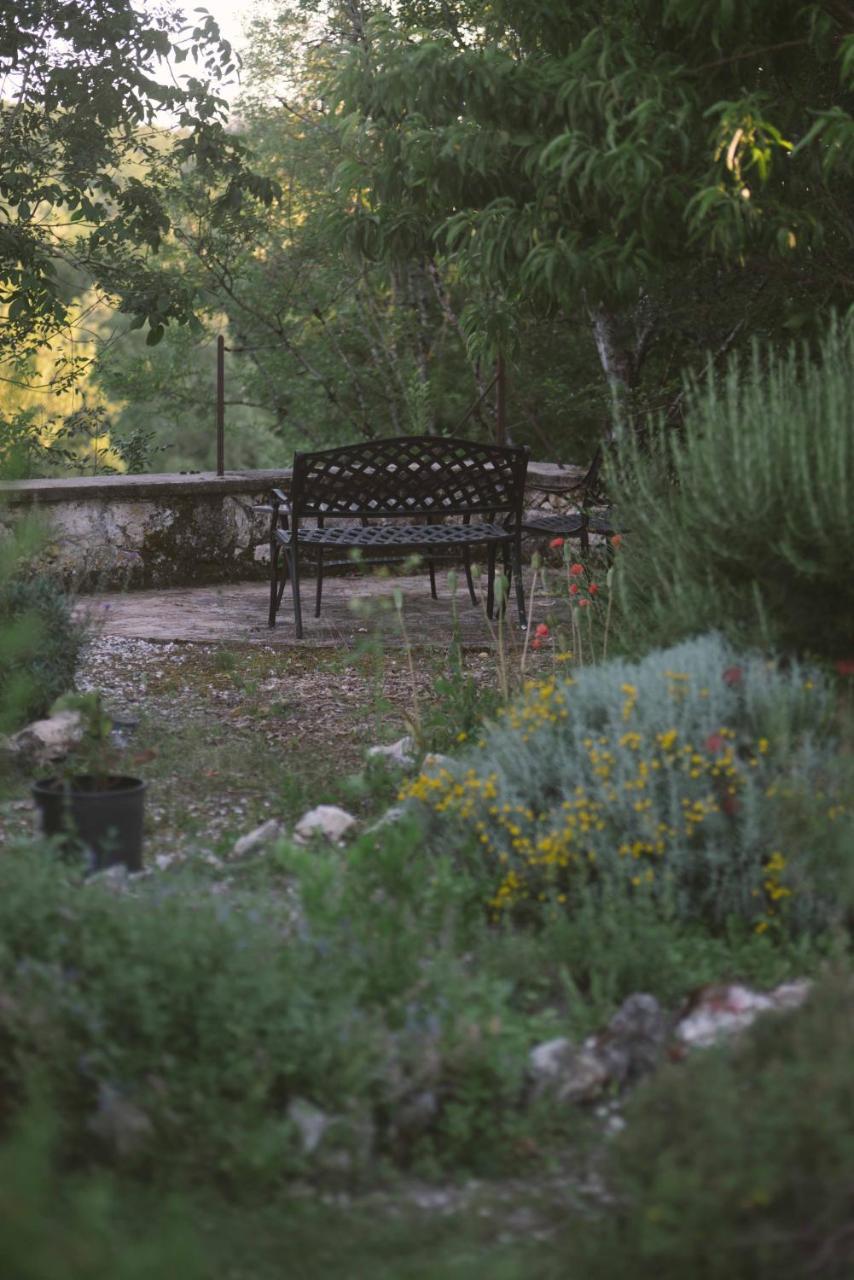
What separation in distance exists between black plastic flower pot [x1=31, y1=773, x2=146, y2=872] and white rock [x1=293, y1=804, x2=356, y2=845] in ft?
1.50

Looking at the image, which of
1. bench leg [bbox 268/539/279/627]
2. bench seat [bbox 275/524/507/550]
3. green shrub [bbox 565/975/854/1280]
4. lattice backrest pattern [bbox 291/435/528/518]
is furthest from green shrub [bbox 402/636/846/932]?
bench leg [bbox 268/539/279/627]

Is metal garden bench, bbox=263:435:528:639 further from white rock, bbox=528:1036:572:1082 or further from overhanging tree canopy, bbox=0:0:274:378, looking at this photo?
white rock, bbox=528:1036:572:1082

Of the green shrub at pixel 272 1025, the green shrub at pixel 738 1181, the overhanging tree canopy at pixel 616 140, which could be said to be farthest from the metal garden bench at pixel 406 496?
the green shrub at pixel 738 1181

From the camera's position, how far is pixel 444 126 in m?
5.68

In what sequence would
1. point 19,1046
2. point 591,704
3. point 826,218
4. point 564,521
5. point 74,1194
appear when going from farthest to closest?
point 564,521 → point 826,218 → point 591,704 → point 19,1046 → point 74,1194

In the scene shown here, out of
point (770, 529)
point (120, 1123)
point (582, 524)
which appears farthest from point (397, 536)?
point (120, 1123)

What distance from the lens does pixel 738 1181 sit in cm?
210

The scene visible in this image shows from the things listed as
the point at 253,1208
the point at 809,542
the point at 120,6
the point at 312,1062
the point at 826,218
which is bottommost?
the point at 253,1208

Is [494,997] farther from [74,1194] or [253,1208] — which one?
[74,1194]

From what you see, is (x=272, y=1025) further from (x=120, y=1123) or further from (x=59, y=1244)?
(x=59, y=1244)

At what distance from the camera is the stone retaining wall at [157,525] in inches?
330

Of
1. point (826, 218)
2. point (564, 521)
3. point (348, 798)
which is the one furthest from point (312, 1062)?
point (564, 521)

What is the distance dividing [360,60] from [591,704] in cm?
298

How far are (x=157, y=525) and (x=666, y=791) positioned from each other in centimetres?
574
